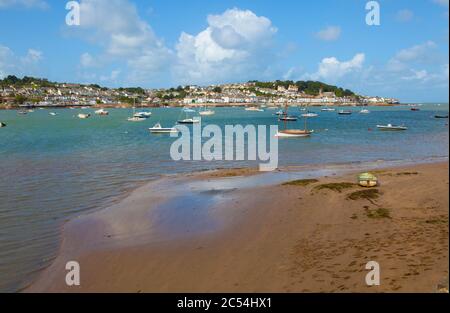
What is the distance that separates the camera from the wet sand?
9.14 m

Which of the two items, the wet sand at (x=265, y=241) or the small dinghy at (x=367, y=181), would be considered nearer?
the wet sand at (x=265, y=241)

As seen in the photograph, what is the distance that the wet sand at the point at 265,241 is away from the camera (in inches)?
360

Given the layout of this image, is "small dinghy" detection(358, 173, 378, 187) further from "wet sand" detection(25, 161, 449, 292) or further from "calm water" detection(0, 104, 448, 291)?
"calm water" detection(0, 104, 448, 291)

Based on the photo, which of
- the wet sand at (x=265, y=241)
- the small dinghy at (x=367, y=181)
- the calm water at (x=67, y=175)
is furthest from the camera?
the small dinghy at (x=367, y=181)

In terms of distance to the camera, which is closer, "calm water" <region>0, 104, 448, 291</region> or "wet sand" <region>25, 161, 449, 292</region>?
"wet sand" <region>25, 161, 449, 292</region>

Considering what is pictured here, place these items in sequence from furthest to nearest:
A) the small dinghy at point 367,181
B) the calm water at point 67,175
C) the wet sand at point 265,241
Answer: the small dinghy at point 367,181, the calm water at point 67,175, the wet sand at point 265,241

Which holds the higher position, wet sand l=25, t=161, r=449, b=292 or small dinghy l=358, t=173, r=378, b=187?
small dinghy l=358, t=173, r=378, b=187

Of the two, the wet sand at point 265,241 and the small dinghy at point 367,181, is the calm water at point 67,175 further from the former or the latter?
the small dinghy at point 367,181

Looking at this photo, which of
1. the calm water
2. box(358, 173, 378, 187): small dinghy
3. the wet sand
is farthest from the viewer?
box(358, 173, 378, 187): small dinghy

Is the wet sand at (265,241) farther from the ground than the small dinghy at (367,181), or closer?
closer

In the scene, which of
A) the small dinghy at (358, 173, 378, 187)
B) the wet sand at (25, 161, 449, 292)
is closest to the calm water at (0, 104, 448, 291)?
the wet sand at (25, 161, 449, 292)

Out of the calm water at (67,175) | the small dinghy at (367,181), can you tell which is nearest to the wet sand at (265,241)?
the small dinghy at (367,181)
